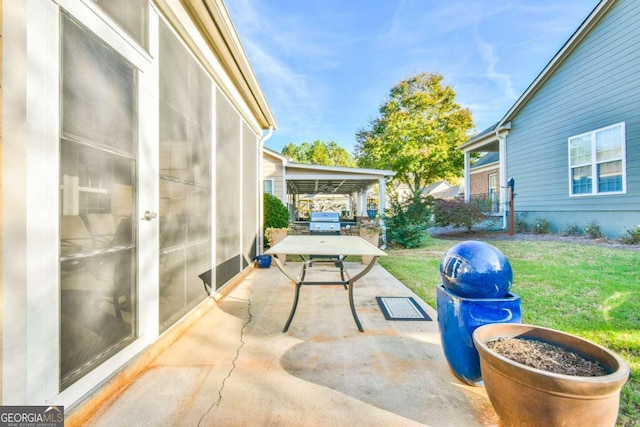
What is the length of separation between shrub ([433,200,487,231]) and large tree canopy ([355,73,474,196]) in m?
10.1

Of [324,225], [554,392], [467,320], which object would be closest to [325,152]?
[324,225]

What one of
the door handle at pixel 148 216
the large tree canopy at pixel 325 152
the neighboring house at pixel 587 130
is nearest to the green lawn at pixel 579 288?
the neighboring house at pixel 587 130

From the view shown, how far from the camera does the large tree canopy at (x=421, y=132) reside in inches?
796

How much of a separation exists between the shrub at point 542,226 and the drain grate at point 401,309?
28.9 ft

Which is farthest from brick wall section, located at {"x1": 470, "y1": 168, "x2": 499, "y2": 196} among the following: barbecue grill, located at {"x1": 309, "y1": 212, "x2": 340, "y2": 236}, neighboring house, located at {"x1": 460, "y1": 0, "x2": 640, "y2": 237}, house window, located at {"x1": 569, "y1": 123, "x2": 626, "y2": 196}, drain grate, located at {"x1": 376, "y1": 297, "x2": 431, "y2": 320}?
drain grate, located at {"x1": 376, "y1": 297, "x2": 431, "y2": 320}

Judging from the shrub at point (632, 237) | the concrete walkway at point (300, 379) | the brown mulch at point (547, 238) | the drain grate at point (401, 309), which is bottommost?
the concrete walkway at point (300, 379)

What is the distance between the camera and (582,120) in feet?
28.7

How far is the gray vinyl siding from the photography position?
7371 mm

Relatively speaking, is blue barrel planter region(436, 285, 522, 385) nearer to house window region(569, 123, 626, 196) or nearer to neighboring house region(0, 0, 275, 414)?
neighboring house region(0, 0, 275, 414)

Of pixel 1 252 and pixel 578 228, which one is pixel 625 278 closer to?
pixel 578 228

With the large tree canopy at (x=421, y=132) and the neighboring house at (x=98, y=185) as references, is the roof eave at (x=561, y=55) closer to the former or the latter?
the large tree canopy at (x=421, y=132)

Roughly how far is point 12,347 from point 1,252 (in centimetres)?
43

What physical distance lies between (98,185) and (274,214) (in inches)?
238

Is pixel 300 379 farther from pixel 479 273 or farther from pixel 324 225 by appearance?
pixel 324 225
